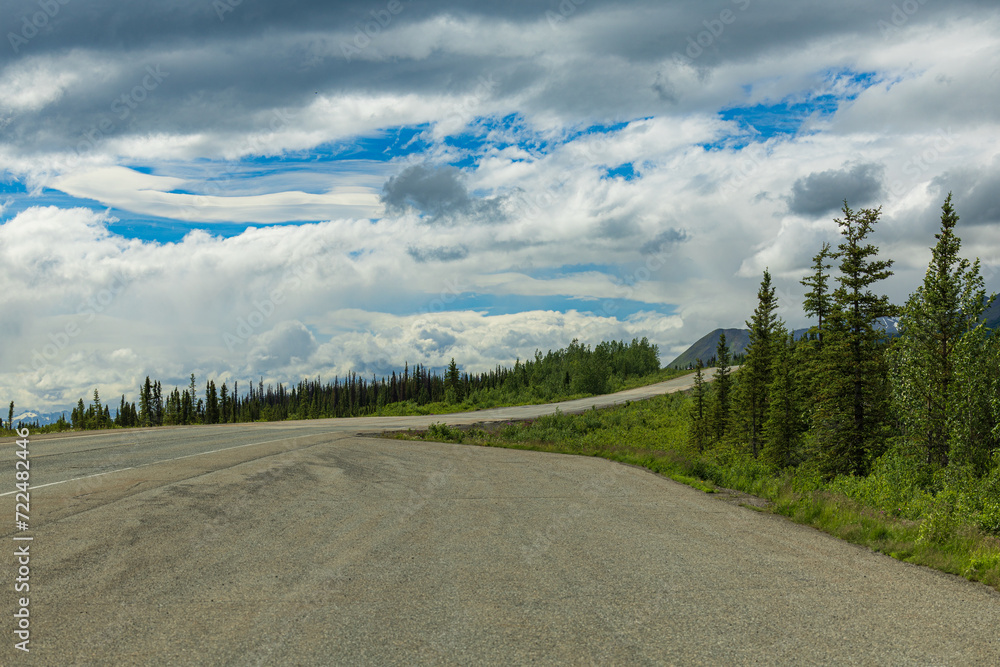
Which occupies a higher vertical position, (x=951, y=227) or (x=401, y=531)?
(x=951, y=227)

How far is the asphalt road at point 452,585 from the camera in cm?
487

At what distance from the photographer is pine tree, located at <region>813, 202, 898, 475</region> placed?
18609mm

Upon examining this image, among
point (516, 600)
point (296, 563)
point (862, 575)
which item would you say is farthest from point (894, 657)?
point (296, 563)

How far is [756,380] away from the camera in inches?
1161

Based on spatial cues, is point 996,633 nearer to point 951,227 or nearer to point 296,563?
point 296,563

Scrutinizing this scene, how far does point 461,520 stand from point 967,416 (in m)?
A: 13.6

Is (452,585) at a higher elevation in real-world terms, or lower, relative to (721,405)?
→ higher

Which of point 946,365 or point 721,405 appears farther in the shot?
point 721,405

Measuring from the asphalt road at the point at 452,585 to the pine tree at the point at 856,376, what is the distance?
9.24 meters

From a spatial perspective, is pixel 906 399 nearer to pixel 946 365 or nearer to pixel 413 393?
pixel 946 365

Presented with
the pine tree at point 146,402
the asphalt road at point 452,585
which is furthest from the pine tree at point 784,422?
the pine tree at point 146,402

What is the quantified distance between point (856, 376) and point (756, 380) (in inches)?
428

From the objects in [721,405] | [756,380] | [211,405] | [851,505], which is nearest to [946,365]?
[851,505]

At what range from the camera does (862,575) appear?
718 centimetres
